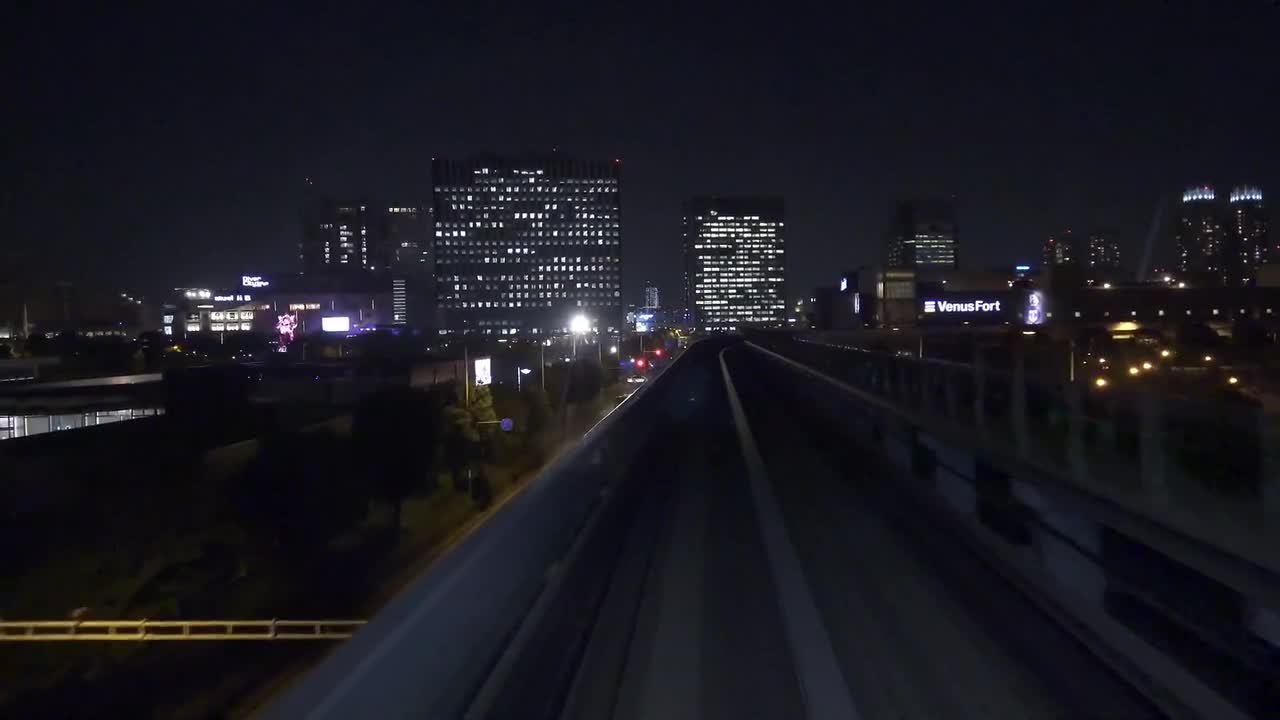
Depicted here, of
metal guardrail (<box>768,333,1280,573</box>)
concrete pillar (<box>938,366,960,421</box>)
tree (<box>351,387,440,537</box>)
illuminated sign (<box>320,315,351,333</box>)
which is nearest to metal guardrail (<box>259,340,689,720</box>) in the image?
metal guardrail (<box>768,333,1280,573</box>)

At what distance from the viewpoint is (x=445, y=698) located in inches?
210

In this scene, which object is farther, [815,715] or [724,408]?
[724,408]

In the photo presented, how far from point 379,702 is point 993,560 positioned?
7.87 m

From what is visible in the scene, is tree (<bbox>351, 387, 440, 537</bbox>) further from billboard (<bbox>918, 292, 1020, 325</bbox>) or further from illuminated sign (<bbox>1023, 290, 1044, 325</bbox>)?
billboard (<bbox>918, 292, 1020, 325</bbox>)

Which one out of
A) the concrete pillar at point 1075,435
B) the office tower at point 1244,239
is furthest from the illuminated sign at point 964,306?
the concrete pillar at point 1075,435

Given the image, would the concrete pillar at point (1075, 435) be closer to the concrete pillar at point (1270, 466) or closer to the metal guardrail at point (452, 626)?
the concrete pillar at point (1270, 466)

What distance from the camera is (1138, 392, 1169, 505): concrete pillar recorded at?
30.5ft

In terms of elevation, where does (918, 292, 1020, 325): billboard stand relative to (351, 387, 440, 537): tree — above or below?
above

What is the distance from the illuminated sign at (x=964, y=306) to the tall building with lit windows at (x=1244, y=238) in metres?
16.2

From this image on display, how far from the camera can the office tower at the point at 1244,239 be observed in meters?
49.9

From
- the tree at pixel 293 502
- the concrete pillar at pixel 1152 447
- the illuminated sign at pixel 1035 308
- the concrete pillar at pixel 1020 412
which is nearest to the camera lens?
the concrete pillar at pixel 1152 447

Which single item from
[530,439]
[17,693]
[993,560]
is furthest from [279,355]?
[993,560]

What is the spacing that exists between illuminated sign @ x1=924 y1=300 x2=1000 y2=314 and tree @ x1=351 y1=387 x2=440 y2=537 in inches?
1848

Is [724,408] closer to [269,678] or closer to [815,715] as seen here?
[269,678]
